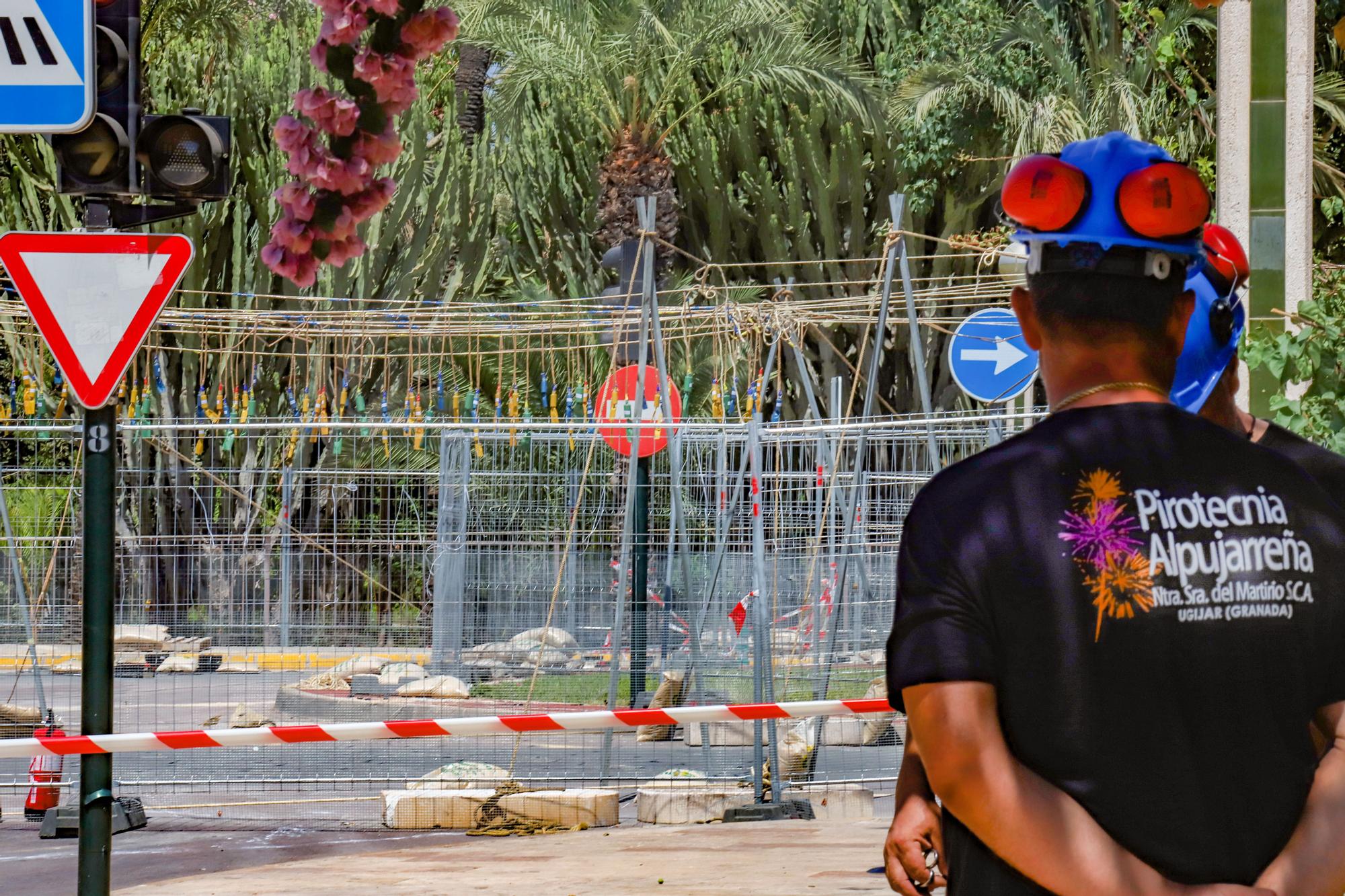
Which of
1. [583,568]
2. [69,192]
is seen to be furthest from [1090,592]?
[583,568]

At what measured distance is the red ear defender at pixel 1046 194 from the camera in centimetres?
196

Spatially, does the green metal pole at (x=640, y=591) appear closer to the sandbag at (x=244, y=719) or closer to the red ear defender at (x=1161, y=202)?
the sandbag at (x=244, y=719)

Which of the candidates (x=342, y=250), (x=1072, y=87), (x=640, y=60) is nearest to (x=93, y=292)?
(x=342, y=250)

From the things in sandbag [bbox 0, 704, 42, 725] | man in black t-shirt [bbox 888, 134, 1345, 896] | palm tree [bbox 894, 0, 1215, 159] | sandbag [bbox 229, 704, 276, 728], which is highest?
palm tree [bbox 894, 0, 1215, 159]

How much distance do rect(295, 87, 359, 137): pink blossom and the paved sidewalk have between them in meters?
4.31

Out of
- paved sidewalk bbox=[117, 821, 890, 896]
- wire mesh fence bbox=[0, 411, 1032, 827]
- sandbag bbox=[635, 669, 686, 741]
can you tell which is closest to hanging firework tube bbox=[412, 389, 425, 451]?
wire mesh fence bbox=[0, 411, 1032, 827]

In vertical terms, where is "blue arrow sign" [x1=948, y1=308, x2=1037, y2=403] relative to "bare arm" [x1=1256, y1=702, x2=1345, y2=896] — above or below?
above

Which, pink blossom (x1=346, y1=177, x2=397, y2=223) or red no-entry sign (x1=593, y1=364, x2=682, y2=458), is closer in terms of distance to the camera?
pink blossom (x1=346, y1=177, x2=397, y2=223)

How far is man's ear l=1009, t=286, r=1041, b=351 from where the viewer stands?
2.00 meters

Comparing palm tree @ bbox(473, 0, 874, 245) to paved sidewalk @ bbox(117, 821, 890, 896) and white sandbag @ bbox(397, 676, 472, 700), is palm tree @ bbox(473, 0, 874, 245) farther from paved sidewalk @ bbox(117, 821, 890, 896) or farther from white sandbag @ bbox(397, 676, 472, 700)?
paved sidewalk @ bbox(117, 821, 890, 896)

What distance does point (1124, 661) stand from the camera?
1.79 metres

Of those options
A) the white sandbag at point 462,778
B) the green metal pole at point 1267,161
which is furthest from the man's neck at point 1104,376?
the white sandbag at point 462,778

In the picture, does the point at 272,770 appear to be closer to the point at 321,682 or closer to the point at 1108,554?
the point at 321,682

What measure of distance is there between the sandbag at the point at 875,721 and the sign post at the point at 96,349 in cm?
450
